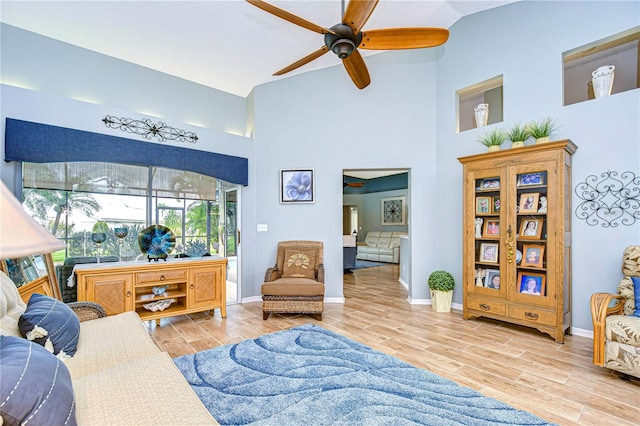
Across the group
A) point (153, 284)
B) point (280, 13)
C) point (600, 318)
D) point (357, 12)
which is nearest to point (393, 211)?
point (600, 318)

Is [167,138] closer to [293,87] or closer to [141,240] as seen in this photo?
[141,240]

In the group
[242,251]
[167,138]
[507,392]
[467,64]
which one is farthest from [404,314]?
[167,138]

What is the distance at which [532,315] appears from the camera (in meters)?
3.18

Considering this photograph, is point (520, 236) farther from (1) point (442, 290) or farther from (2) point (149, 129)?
(2) point (149, 129)

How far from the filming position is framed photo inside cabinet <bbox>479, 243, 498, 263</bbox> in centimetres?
358

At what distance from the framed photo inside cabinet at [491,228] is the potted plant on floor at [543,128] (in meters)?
1.02

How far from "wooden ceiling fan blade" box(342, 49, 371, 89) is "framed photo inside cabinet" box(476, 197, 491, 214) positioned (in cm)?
206

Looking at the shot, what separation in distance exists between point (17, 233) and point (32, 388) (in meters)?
0.67

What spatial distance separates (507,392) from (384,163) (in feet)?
10.7

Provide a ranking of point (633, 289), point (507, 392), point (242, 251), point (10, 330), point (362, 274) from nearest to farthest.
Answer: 1. point (10, 330)
2. point (507, 392)
3. point (633, 289)
4. point (242, 251)
5. point (362, 274)

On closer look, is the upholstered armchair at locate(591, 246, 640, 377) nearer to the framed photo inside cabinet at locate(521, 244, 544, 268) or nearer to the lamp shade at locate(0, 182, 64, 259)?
the framed photo inside cabinet at locate(521, 244, 544, 268)

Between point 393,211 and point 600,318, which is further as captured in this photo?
point 393,211

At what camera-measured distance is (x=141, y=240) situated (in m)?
3.48

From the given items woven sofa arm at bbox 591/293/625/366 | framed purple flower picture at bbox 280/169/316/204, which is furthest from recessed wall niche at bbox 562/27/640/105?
framed purple flower picture at bbox 280/169/316/204
